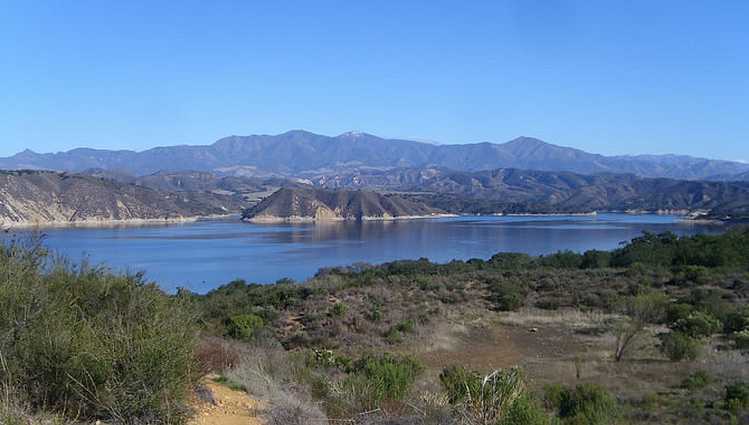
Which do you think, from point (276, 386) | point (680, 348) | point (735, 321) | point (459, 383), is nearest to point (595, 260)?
point (735, 321)

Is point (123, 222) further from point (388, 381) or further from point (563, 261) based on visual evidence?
point (388, 381)

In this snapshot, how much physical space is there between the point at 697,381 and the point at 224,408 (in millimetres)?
7423

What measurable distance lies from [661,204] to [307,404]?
144 meters

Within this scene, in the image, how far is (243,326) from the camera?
14781 millimetres

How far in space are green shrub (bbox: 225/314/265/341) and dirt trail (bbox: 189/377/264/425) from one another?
7474mm

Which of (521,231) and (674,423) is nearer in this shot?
(674,423)

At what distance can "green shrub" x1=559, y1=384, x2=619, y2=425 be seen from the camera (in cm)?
642

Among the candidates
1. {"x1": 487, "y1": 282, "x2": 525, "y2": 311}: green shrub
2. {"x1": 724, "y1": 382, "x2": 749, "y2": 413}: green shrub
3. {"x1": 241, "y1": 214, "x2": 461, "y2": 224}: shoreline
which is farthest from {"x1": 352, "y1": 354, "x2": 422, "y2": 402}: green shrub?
{"x1": 241, "y1": 214, "x2": 461, "y2": 224}: shoreline

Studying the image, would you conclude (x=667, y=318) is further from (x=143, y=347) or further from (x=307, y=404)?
(x=143, y=347)

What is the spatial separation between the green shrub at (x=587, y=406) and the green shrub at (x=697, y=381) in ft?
8.49

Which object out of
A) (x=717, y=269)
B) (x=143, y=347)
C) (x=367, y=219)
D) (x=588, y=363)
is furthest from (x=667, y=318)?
(x=367, y=219)

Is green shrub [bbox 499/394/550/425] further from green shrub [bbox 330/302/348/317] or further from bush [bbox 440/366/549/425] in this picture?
green shrub [bbox 330/302/348/317]

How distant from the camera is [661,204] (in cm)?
13625

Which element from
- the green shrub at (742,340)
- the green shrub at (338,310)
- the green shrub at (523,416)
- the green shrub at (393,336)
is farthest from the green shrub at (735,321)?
the green shrub at (523,416)
